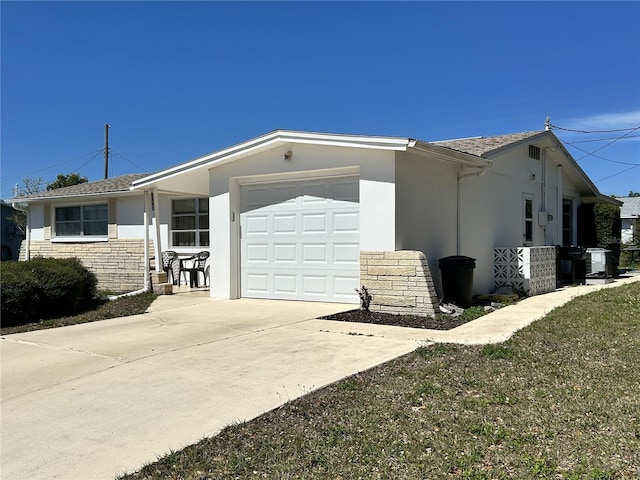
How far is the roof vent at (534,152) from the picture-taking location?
14469 millimetres

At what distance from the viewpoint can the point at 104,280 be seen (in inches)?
577

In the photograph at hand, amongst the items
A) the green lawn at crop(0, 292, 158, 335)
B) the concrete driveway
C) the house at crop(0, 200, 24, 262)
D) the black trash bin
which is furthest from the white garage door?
the house at crop(0, 200, 24, 262)

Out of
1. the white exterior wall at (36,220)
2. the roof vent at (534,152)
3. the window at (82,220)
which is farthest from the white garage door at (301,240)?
the white exterior wall at (36,220)

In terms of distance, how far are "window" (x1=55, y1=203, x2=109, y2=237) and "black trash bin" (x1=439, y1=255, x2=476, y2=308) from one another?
1223 cm

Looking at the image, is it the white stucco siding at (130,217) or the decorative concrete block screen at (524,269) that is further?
the white stucco siding at (130,217)

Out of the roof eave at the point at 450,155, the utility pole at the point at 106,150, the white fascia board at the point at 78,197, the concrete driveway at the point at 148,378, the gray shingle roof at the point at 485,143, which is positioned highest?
the utility pole at the point at 106,150

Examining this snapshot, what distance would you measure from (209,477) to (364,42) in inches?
496

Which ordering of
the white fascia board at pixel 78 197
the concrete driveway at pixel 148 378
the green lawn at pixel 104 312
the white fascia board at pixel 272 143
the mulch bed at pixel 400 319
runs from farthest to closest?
1. the white fascia board at pixel 78 197
2. the white fascia board at pixel 272 143
3. the green lawn at pixel 104 312
4. the mulch bed at pixel 400 319
5. the concrete driveway at pixel 148 378

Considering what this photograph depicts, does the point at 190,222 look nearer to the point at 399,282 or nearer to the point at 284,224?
the point at 284,224

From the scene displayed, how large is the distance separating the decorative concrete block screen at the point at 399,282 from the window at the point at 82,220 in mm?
11350

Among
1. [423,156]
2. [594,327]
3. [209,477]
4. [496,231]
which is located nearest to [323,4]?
[423,156]

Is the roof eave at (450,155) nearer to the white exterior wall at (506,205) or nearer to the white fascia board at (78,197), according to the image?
the white exterior wall at (506,205)

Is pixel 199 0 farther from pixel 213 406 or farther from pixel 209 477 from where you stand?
pixel 209 477

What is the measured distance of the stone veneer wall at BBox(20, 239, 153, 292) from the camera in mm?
14133
